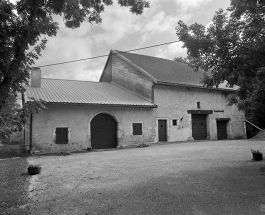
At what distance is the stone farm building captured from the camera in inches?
506

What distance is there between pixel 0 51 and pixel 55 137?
1016 cm

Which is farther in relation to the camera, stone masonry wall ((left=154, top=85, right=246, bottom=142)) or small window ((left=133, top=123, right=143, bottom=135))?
stone masonry wall ((left=154, top=85, right=246, bottom=142))

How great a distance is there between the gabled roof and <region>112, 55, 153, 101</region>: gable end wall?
1.88ft

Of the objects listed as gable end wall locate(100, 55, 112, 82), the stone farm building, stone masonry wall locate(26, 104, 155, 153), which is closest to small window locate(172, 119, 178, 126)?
the stone farm building

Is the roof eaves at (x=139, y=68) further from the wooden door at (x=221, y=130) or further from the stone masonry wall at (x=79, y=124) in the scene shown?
the wooden door at (x=221, y=130)

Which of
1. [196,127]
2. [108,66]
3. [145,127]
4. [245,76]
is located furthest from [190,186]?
[108,66]

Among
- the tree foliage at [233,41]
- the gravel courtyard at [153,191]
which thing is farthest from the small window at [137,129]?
the tree foliage at [233,41]

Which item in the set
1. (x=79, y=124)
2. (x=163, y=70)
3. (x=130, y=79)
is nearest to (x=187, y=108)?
(x=163, y=70)

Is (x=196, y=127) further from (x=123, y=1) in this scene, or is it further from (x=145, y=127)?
(x=123, y=1)

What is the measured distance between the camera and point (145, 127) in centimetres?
1603

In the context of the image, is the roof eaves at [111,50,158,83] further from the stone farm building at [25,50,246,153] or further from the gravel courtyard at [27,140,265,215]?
the gravel courtyard at [27,140,265,215]

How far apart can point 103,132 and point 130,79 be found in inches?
251

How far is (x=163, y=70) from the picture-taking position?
1989cm

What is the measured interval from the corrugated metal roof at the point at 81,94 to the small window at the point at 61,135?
1807 mm
